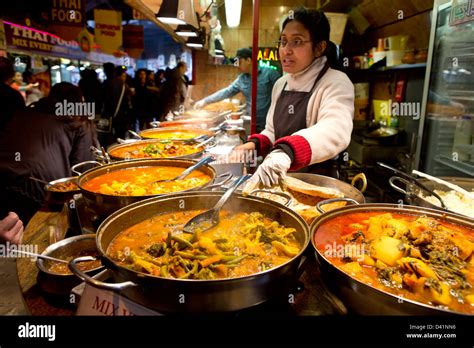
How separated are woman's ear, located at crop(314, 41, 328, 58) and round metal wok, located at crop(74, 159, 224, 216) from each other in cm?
132

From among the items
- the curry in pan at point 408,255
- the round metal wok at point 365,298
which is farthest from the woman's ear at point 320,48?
the round metal wok at point 365,298

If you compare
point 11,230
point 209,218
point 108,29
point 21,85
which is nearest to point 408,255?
point 209,218

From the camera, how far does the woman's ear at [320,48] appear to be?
270 cm

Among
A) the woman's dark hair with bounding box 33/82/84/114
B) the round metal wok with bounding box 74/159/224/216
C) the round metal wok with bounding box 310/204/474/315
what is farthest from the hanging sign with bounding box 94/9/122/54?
the round metal wok with bounding box 310/204/474/315

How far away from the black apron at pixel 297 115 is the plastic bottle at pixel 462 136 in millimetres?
2639

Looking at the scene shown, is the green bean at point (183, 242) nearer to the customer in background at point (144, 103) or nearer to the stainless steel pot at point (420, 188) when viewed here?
the stainless steel pot at point (420, 188)

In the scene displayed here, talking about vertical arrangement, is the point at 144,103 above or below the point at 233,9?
below

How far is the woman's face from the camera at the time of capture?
2596 millimetres

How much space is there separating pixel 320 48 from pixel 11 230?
2960 millimetres

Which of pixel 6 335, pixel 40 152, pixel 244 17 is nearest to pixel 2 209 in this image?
pixel 40 152

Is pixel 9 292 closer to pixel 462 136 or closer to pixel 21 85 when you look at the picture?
pixel 462 136

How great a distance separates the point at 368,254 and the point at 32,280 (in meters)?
1.46

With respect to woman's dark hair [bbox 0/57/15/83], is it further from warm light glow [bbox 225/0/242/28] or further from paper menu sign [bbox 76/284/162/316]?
paper menu sign [bbox 76/284/162/316]

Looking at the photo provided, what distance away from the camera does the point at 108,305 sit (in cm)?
105
